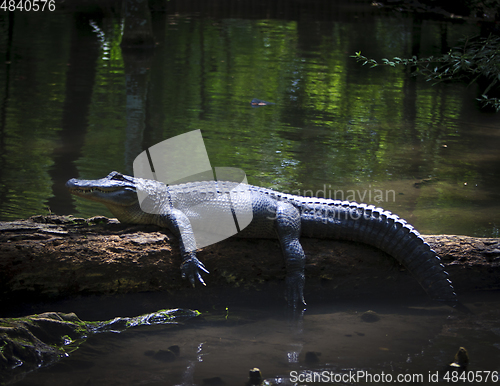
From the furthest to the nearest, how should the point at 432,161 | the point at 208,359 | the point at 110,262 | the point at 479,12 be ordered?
the point at 479,12 → the point at 432,161 → the point at 110,262 → the point at 208,359

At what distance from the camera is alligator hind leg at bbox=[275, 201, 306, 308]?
4.05 meters

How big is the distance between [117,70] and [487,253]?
11.7 meters

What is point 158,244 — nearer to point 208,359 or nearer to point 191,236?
point 191,236

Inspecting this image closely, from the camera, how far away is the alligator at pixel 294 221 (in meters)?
4.11

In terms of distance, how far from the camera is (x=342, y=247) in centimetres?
427

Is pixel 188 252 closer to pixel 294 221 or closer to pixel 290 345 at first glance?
pixel 294 221

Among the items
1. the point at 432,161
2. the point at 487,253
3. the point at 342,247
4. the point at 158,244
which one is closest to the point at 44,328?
the point at 158,244

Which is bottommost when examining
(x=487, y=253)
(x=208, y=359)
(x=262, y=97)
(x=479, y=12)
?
(x=208, y=359)

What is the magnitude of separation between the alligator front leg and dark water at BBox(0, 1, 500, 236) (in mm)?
1912

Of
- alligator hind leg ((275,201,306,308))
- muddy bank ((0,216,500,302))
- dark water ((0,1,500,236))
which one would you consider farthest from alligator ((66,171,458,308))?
dark water ((0,1,500,236))

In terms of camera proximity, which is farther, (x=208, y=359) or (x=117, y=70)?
(x=117, y=70)

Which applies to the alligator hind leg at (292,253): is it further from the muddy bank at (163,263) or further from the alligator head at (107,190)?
the alligator head at (107,190)

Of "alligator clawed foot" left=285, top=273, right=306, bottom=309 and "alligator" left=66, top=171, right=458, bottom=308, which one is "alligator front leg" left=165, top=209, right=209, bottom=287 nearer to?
"alligator" left=66, top=171, right=458, bottom=308

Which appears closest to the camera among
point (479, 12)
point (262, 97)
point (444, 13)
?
point (262, 97)
